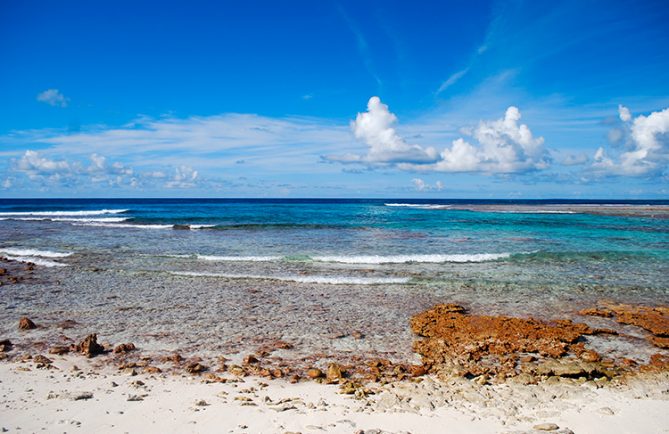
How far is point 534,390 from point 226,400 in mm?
4914

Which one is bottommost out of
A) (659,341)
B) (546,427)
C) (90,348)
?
(659,341)

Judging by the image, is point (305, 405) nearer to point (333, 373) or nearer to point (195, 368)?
point (333, 373)

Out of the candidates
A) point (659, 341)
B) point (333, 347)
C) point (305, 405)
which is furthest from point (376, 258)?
point (305, 405)

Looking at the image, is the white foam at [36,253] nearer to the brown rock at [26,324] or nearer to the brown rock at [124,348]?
the brown rock at [26,324]

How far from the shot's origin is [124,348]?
838cm

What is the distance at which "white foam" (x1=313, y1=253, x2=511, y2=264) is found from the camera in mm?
20141

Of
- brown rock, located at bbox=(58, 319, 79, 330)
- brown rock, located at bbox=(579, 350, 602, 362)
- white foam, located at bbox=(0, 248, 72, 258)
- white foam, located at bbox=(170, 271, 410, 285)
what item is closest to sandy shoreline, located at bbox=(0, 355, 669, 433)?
brown rock, located at bbox=(579, 350, 602, 362)

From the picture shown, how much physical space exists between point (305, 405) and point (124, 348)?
173 inches

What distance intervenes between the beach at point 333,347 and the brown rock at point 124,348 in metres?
0.03

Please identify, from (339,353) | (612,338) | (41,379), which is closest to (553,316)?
(612,338)

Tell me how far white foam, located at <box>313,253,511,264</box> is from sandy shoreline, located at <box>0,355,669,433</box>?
13.0 meters

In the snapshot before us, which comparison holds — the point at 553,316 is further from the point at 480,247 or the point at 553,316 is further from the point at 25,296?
the point at 25,296

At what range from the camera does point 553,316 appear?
1127cm

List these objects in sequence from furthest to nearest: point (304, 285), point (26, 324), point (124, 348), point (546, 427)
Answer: point (304, 285) < point (26, 324) < point (124, 348) < point (546, 427)
